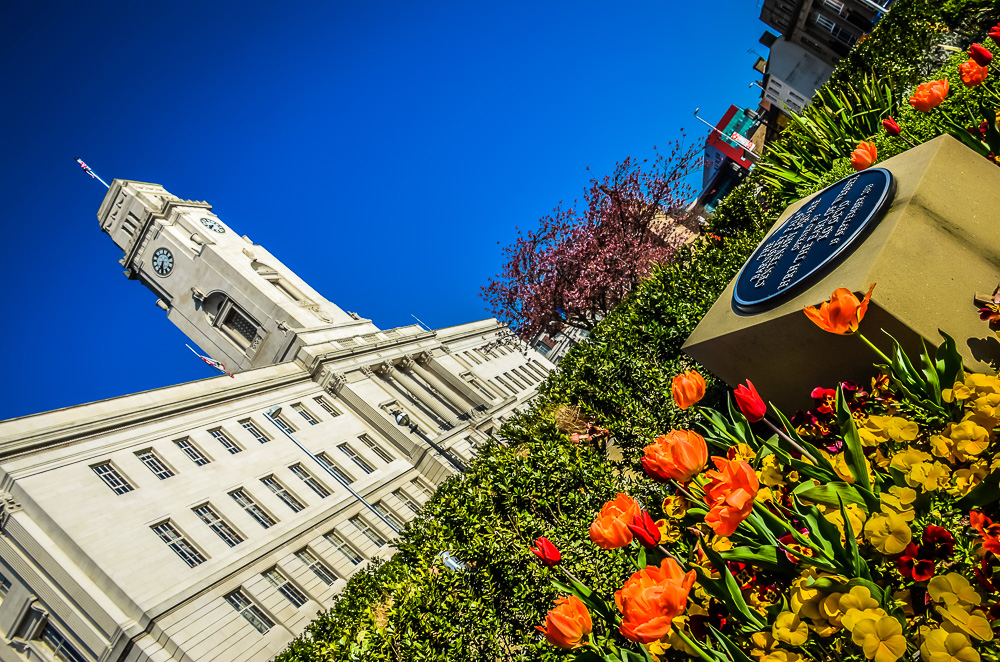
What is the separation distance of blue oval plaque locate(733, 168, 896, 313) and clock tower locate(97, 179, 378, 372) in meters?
35.5

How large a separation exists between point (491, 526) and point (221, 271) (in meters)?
41.4

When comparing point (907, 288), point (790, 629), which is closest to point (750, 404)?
point (790, 629)

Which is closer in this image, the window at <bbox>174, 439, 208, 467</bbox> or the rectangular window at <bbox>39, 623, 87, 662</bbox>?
the rectangular window at <bbox>39, 623, 87, 662</bbox>

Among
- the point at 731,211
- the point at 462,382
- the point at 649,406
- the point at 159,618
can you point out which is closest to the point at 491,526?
the point at 649,406

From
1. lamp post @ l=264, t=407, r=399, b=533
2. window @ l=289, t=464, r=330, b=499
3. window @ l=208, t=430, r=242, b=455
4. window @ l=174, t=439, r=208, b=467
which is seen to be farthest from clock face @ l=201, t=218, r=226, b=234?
window @ l=289, t=464, r=330, b=499

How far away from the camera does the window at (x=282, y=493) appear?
28.0 meters

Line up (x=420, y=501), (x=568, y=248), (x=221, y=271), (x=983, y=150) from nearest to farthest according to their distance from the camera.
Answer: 1. (x=983, y=150)
2. (x=568, y=248)
3. (x=420, y=501)
4. (x=221, y=271)

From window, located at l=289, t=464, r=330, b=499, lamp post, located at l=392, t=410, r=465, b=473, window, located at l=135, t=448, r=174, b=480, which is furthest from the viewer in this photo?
lamp post, located at l=392, t=410, r=465, b=473

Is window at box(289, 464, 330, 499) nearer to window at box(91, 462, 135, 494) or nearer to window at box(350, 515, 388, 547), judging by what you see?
window at box(350, 515, 388, 547)

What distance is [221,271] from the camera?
144ft

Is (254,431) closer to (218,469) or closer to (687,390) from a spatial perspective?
(218,469)

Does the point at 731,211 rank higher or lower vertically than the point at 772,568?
higher

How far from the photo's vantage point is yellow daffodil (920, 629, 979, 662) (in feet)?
8.67

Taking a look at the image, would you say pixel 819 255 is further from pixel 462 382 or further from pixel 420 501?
pixel 462 382
